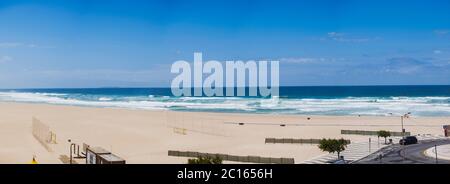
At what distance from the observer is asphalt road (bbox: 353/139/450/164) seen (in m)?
40.9

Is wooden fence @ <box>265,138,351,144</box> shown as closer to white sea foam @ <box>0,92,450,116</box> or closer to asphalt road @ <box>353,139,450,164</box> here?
asphalt road @ <box>353,139,450,164</box>

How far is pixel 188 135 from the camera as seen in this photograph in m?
63.8

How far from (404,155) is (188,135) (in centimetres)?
2947

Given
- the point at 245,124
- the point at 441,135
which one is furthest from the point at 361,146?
the point at 245,124

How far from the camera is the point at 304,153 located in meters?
48.3

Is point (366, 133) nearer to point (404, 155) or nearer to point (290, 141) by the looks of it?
point (290, 141)

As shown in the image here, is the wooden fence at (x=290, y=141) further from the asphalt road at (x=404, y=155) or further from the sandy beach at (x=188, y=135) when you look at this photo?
the asphalt road at (x=404, y=155)

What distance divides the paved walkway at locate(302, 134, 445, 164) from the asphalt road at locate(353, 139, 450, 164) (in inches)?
41.0

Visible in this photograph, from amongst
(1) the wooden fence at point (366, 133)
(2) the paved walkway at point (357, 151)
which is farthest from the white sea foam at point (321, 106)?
(2) the paved walkway at point (357, 151)

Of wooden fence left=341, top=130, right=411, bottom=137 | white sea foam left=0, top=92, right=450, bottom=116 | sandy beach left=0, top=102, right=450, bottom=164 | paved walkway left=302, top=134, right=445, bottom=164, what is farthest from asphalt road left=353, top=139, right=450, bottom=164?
white sea foam left=0, top=92, right=450, bottom=116

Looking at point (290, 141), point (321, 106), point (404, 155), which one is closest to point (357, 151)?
point (404, 155)

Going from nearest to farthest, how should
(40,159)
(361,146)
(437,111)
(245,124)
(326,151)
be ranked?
(40,159)
(326,151)
(361,146)
(245,124)
(437,111)
